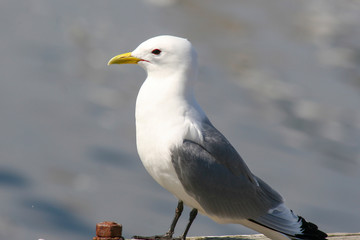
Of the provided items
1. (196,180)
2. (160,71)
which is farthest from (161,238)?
(160,71)

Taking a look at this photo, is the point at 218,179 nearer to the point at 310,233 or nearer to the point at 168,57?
the point at 310,233

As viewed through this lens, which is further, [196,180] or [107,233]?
[196,180]

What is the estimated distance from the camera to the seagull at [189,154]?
432 centimetres

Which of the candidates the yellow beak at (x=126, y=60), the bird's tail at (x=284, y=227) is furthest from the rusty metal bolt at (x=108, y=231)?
the yellow beak at (x=126, y=60)

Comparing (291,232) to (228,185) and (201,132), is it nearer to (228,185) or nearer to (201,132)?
(228,185)

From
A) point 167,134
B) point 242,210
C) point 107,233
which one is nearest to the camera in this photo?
point 107,233

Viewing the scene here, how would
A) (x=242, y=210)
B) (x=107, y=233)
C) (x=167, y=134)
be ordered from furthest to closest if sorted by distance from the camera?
(x=242, y=210)
(x=167, y=134)
(x=107, y=233)

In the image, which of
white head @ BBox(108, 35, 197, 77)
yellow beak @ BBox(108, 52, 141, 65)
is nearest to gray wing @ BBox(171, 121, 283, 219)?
white head @ BBox(108, 35, 197, 77)

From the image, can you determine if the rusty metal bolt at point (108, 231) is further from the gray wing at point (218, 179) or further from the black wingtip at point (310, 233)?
the black wingtip at point (310, 233)

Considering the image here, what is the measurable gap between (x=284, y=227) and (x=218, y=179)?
1.91 feet

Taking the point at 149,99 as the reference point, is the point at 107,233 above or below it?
below

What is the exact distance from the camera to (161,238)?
454 cm

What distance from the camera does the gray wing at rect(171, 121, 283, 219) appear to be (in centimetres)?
432

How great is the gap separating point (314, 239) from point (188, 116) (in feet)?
4.03
